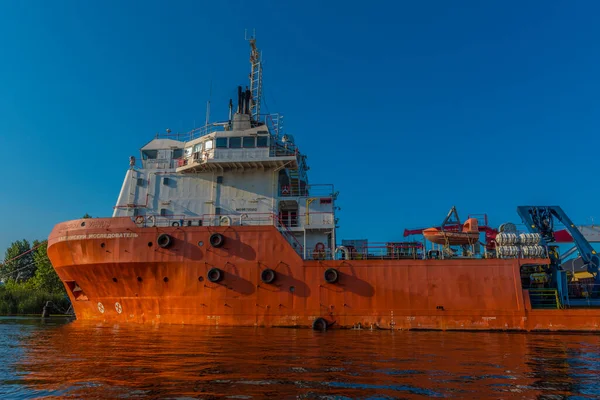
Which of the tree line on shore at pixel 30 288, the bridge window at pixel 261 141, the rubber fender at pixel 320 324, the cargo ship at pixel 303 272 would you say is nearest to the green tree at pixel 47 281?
the tree line on shore at pixel 30 288

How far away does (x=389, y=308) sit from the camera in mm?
16406

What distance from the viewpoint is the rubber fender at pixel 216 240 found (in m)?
17.0

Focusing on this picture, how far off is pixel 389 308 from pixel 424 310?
4.82ft

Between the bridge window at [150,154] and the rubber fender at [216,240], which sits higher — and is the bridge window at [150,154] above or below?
above

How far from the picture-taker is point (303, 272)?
55.1 ft

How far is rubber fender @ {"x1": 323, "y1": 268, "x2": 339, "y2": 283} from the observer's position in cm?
1648

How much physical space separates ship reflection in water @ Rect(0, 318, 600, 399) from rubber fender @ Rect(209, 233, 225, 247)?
19.3ft

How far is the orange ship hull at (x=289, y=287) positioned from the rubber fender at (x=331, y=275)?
0.24 metres

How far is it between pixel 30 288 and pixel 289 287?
3446 centimetres

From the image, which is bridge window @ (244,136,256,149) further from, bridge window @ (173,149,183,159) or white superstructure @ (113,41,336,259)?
bridge window @ (173,149,183,159)

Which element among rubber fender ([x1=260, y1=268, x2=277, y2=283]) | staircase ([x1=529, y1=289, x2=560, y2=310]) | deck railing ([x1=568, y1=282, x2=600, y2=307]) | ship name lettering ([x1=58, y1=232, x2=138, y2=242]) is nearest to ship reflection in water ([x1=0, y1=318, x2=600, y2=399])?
rubber fender ([x1=260, y1=268, x2=277, y2=283])

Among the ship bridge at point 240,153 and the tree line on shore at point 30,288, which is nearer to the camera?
the ship bridge at point 240,153

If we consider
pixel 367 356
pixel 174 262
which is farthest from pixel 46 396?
pixel 174 262

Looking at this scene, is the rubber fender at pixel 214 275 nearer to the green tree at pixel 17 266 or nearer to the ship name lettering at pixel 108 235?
the ship name lettering at pixel 108 235
